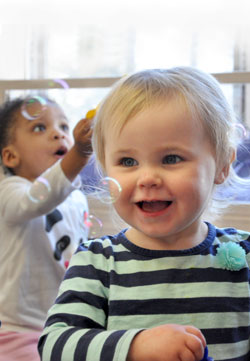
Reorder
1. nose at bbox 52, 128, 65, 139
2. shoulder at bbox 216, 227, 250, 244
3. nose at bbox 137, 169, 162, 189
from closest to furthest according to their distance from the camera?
nose at bbox 137, 169, 162, 189 < shoulder at bbox 216, 227, 250, 244 < nose at bbox 52, 128, 65, 139

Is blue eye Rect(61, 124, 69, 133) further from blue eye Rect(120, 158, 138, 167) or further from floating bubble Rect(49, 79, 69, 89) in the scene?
blue eye Rect(120, 158, 138, 167)

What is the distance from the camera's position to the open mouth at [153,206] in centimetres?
68

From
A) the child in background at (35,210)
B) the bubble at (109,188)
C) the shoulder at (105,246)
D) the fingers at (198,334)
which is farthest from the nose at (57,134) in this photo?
the fingers at (198,334)

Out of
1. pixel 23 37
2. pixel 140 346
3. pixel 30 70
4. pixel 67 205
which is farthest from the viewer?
pixel 23 37

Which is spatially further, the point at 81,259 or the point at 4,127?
the point at 4,127

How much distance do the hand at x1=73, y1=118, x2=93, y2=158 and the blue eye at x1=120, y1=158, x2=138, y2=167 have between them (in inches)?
10.0

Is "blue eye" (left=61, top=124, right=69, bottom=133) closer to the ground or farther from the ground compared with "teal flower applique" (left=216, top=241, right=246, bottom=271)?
farther from the ground

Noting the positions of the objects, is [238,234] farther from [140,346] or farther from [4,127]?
[4,127]

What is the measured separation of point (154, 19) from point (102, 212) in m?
0.62

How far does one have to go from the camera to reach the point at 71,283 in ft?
2.27

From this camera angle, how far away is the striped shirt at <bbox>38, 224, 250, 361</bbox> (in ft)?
2.15

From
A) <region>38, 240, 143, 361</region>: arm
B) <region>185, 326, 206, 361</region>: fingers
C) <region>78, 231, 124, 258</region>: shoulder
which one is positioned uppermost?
<region>78, 231, 124, 258</region>: shoulder

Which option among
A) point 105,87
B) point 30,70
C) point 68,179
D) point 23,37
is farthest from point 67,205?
point 23,37

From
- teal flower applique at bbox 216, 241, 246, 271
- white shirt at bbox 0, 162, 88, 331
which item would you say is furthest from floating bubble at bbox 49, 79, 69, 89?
teal flower applique at bbox 216, 241, 246, 271
